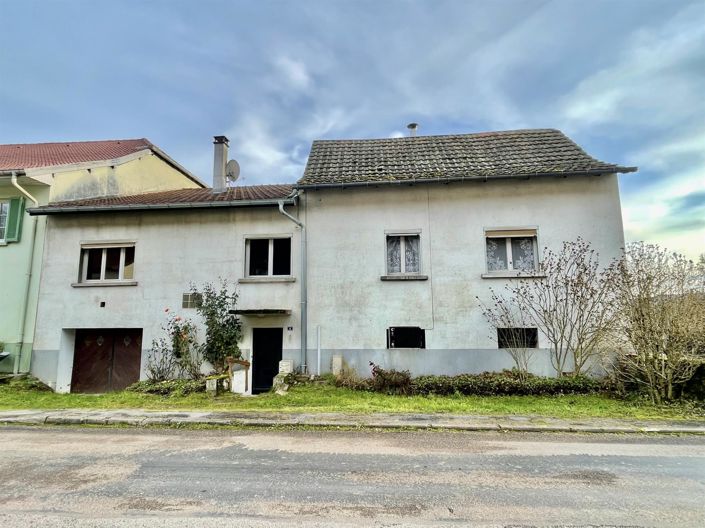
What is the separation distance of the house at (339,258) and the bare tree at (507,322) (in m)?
0.20

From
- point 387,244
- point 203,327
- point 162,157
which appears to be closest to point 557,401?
point 387,244

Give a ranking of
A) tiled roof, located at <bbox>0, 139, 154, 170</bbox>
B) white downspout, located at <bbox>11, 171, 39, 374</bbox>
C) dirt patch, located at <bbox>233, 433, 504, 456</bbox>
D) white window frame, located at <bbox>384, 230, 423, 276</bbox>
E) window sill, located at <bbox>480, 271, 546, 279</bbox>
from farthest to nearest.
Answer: tiled roof, located at <bbox>0, 139, 154, 170</bbox> → white downspout, located at <bbox>11, 171, 39, 374</bbox> → white window frame, located at <bbox>384, 230, 423, 276</bbox> → window sill, located at <bbox>480, 271, 546, 279</bbox> → dirt patch, located at <bbox>233, 433, 504, 456</bbox>

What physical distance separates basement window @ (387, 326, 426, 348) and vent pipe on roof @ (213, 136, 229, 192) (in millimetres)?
8562

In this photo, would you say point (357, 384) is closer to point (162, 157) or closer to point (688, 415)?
point (688, 415)

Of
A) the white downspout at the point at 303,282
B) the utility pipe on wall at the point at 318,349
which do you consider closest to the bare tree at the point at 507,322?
the utility pipe on wall at the point at 318,349

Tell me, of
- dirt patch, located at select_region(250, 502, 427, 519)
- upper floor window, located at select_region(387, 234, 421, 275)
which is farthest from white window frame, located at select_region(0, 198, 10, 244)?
dirt patch, located at select_region(250, 502, 427, 519)

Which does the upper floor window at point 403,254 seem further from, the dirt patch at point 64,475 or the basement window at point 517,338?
the dirt patch at point 64,475

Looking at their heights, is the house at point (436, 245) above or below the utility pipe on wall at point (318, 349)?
above

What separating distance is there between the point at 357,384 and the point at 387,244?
3.94m

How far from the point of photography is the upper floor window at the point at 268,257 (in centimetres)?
1233

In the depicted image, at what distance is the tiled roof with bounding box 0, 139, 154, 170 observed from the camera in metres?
14.6

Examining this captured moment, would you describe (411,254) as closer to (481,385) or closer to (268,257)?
(481,385)

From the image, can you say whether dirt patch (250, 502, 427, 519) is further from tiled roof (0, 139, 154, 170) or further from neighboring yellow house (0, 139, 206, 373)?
tiled roof (0, 139, 154, 170)

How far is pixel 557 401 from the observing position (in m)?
9.14
